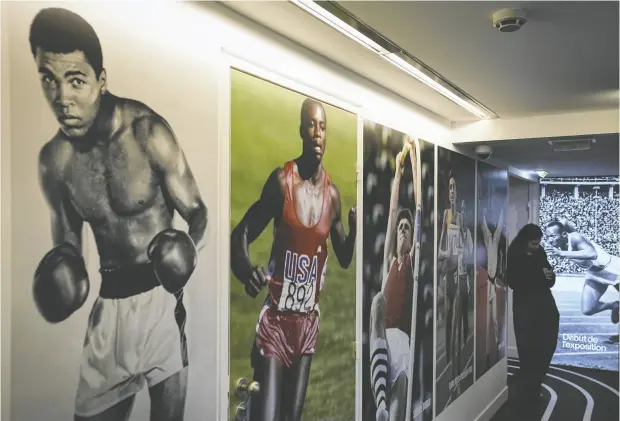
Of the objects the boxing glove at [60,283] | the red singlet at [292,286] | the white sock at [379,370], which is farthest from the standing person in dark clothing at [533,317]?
the boxing glove at [60,283]

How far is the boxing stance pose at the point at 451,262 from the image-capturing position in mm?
4160

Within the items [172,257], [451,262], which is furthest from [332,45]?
[451,262]

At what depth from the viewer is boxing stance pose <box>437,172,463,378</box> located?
4.16 meters

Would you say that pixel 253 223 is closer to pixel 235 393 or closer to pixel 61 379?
pixel 235 393

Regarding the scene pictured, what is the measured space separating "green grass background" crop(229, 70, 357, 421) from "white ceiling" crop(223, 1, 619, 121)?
27 centimetres

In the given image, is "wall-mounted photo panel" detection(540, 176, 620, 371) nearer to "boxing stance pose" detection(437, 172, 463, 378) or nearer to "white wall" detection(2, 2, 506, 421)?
"boxing stance pose" detection(437, 172, 463, 378)

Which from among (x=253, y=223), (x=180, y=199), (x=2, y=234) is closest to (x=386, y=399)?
(x=253, y=223)

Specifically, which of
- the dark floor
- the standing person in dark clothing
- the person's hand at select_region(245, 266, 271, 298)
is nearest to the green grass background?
the person's hand at select_region(245, 266, 271, 298)

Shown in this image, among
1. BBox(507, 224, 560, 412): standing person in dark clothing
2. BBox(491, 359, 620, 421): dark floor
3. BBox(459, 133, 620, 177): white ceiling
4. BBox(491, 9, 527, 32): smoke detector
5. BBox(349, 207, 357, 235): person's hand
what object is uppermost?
BBox(491, 9, 527, 32): smoke detector

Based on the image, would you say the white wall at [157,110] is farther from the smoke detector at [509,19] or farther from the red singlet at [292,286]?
the smoke detector at [509,19]

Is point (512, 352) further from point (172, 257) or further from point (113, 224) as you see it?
point (113, 224)

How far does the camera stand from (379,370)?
321cm

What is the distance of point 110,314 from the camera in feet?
5.29

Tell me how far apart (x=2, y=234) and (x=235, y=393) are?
43.6 inches
